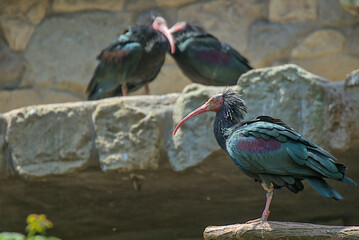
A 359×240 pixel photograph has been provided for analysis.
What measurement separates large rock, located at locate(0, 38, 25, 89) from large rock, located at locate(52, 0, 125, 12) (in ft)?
2.50

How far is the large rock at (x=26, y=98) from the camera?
8266 millimetres

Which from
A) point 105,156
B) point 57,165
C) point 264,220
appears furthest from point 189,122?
point 264,220

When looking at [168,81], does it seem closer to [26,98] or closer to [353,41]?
[26,98]

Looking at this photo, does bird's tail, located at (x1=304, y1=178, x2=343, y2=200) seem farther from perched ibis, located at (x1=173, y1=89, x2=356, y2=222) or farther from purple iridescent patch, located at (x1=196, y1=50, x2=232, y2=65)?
purple iridescent patch, located at (x1=196, y1=50, x2=232, y2=65)

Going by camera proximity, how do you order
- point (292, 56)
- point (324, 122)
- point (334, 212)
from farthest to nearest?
point (292, 56)
point (334, 212)
point (324, 122)

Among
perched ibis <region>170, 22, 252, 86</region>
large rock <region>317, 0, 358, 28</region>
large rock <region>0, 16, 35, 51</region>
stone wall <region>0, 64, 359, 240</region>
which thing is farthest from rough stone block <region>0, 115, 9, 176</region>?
large rock <region>317, 0, 358, 28</region>

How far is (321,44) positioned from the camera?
7.94 m

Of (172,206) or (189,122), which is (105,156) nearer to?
(189,122)

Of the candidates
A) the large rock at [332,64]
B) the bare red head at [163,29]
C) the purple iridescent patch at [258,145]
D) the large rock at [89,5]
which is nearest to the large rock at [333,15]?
the large rock at [332,64]

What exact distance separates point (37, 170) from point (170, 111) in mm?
1059

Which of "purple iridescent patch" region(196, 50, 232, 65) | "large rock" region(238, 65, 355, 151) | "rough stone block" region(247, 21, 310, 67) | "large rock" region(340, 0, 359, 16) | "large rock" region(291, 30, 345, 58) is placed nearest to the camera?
"large rock" region(238, 65, 355, 151)

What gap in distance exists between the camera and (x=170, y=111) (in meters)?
5.30

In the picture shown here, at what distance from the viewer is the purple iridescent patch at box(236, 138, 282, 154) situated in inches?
161

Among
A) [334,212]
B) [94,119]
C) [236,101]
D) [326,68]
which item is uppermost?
[236,101]
